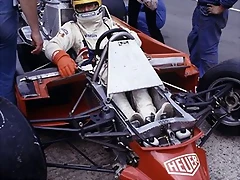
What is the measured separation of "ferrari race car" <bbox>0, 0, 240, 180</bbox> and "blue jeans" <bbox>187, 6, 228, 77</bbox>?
620mm

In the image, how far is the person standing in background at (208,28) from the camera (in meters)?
4.48

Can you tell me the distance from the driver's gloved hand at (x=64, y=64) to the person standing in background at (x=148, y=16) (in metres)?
1.76

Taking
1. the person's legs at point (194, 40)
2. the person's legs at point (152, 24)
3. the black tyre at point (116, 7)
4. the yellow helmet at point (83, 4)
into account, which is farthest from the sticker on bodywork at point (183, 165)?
the person's legs at point (152, 24)

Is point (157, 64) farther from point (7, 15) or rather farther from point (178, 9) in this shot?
point (178, 9)

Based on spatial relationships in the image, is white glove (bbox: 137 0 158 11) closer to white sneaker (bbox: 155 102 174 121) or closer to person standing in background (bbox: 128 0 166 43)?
person standing in background (bbox: 128 0 166 43)

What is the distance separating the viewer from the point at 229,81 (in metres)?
3.82

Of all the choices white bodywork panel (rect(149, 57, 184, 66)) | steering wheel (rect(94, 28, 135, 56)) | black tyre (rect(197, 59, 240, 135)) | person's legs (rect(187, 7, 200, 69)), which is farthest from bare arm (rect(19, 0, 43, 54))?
person's legs (rect(187, 7, 200, 69))

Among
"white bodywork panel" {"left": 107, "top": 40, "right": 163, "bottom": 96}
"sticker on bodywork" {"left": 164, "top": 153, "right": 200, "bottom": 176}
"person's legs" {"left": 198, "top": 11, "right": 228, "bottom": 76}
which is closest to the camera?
"sticker on bodywork" {"left": 164, "top": 153, "right": 200, "bottom": 176}

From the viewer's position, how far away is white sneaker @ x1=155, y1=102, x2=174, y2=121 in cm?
320

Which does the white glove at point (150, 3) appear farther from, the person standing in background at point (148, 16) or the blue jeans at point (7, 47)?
the blue jeans at point (7, 47)

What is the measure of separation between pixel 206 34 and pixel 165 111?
163cm

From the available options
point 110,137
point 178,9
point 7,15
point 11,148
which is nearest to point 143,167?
point 110,137

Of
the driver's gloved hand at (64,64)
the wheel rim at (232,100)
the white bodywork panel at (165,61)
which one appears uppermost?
the driver's gloved hand at (64,64)

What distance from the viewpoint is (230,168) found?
145 inches
